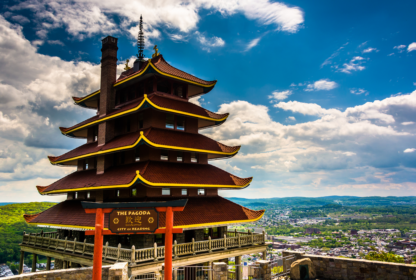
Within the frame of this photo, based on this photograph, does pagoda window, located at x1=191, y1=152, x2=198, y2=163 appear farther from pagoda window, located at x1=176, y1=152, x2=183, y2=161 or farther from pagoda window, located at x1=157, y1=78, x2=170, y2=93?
pagoda window, located at x1=157, y1=78, x2=170, y2=93

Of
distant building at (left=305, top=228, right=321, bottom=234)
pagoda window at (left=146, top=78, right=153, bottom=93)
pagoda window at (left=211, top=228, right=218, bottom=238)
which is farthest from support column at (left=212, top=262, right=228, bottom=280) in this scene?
distant building at (left=305, top=228, right=321, bottom=234)

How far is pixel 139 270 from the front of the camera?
21.0 meters

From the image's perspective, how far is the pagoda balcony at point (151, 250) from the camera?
2190 cm

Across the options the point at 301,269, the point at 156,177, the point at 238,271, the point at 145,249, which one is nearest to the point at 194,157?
the point at 156,177

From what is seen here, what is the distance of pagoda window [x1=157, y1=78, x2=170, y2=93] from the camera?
3335cm

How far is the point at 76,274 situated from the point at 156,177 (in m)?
10.2

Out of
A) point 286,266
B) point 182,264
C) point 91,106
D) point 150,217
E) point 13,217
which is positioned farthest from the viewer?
point 13,217

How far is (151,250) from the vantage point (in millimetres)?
22406

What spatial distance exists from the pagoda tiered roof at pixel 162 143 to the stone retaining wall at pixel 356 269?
14.0m

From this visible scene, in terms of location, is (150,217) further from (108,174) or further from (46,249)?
(46,249)

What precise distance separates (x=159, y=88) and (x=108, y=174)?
11049 millimetres

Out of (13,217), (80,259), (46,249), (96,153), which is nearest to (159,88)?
(96,153)

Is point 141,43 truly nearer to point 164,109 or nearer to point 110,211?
point 164,109

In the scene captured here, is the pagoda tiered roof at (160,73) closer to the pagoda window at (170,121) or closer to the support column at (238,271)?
the pagoda window at (170,121)
